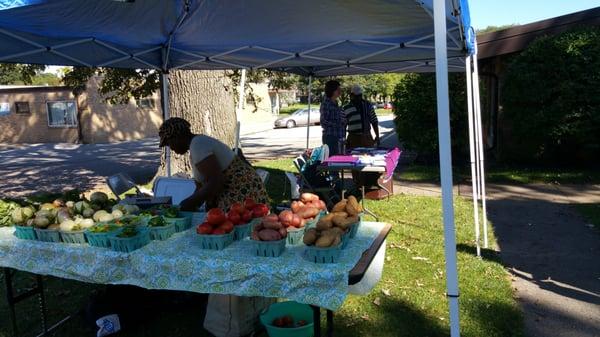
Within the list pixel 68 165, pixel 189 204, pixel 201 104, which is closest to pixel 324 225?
pixel 189 204

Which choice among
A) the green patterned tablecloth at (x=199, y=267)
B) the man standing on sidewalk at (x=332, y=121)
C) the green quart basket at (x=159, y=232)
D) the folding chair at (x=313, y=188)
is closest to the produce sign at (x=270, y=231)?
the green patterned tablecloth at (x=199, y=267)

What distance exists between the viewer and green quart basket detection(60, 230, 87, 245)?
118 inches

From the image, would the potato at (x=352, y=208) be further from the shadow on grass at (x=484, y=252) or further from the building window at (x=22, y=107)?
the building window at (x=22, y=107)

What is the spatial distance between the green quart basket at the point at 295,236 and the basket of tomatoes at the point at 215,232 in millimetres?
352

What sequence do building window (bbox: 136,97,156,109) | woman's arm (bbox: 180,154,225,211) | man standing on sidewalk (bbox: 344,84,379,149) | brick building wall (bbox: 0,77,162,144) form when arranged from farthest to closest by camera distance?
building window (bbox: 136,97,156,109) < brick building wall (bbox: 0,77,162,144) < man standing on sidewalk (bbox: 344,84,379,149) < woman's arm (bbox: 180,154,225,211)

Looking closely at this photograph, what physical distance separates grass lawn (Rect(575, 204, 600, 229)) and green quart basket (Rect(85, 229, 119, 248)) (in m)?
5.81

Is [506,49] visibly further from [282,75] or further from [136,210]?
[136,210]

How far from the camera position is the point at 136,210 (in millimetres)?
3514

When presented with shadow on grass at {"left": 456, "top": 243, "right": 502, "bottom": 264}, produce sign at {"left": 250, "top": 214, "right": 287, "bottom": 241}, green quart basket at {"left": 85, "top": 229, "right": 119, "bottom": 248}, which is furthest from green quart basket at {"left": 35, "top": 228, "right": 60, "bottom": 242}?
shadow on grass at {"left": 456, "top": 243, "right": 502, "bottom": 264}

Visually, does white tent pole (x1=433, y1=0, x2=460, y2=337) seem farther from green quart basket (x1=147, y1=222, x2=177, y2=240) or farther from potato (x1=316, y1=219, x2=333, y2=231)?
green quart basket (x1=147, y1=222, x2=177, y2=240)

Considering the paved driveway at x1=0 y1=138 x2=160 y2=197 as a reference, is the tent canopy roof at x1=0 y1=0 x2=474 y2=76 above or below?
above

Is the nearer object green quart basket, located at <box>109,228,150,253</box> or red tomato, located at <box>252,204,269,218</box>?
green quart basket, located at <box>109,228,150,253</box>

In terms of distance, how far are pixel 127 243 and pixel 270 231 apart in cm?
86

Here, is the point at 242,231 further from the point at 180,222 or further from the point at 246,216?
the point at 180,222
